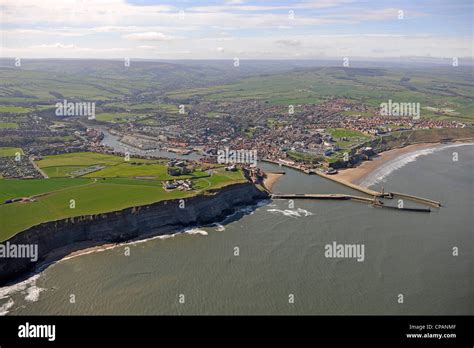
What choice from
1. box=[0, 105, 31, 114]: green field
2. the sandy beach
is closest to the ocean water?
the sandy beach

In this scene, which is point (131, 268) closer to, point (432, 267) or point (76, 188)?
point (76, 188)

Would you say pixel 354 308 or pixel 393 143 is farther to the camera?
pixel 393 143

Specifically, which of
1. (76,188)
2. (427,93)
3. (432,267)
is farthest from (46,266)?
(427,93)

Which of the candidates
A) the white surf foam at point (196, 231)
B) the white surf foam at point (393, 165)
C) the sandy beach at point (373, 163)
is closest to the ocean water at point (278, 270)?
the white surf foam at point (196, 231)

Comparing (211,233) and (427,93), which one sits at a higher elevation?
(427,93)

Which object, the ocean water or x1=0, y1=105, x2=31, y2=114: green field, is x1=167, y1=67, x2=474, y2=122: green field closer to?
x1=0, y1=105, x2=31, y2=114: green field

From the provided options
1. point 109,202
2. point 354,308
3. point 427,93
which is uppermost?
point 427,93

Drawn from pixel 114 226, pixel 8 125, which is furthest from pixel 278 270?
pixel 8 125

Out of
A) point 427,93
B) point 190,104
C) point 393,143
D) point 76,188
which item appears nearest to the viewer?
point 76,188
